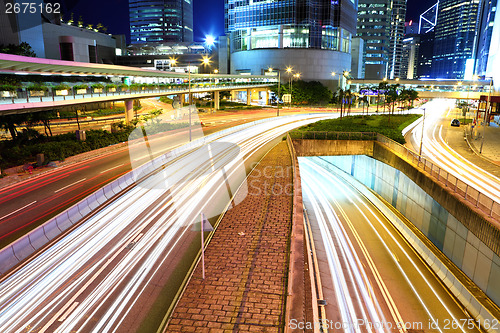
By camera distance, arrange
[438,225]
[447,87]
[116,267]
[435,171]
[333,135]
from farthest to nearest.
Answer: [447,87] → [333,135] → [435,171] → [438,225] → [116,267]

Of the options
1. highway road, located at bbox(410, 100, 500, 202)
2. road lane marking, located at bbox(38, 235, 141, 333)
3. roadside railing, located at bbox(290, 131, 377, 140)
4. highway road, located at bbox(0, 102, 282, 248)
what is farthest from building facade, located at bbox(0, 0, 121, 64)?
highway road, located at bbox(410, 100, 500, 202)

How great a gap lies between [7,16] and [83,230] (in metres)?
57.5

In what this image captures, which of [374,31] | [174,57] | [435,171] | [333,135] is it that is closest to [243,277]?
[435,171]

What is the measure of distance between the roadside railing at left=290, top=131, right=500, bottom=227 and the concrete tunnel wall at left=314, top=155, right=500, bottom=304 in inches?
61.5

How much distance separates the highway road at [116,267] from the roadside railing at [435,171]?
509 inches

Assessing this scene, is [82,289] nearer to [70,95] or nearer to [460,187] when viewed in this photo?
[460,187]

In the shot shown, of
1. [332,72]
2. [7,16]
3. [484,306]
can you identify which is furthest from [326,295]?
[332,72]

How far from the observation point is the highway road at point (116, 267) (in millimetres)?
9938

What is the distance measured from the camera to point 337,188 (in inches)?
1357

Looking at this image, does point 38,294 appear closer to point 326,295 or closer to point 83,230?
point 83,230

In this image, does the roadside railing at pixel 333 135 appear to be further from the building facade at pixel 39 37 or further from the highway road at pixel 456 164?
the building facade at pixel 39 37

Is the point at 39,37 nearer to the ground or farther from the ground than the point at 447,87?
farther from the ground

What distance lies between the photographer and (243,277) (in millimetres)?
11969

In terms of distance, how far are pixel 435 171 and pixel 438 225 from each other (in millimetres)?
3502
